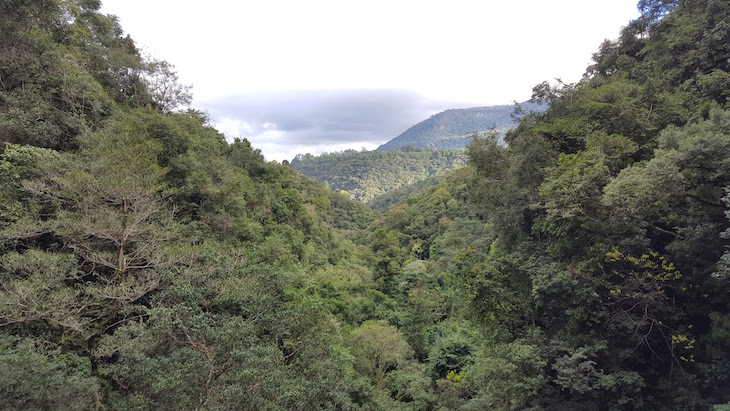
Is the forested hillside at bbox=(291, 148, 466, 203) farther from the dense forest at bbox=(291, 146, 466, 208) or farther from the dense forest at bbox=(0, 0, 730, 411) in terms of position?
the dense forest at bbox=(0, 0, 730, 411)

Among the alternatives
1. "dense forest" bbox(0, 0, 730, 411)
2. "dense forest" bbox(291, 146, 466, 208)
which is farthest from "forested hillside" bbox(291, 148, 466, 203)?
"dense forest" bbox(0, 0, 730, 411)

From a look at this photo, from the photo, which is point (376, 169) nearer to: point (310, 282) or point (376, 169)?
point (376, 169)

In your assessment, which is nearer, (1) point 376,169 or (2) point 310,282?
(2) point 310,282

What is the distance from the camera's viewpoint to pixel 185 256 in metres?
9.27

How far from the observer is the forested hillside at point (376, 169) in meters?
106

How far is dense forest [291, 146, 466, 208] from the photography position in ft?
345

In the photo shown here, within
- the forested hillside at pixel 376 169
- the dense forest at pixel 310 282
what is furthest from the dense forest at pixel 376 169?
the dense forest at pixel 310 282

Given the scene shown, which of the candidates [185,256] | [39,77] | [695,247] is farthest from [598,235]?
[39,77]

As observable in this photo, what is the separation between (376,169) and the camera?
112 meters

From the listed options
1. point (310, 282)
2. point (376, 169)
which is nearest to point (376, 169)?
point (376, 169)

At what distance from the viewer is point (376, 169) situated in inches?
4429

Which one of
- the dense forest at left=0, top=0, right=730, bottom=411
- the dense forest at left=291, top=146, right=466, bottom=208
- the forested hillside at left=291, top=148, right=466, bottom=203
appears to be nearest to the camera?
the dense forest at left=0, top=0, right=730, bottom=411

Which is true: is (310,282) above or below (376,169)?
below

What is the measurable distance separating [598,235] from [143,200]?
12.8 metres
